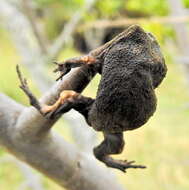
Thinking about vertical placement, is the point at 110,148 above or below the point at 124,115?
below

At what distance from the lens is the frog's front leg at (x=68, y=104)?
68cm

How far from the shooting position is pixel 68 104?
2.27ft

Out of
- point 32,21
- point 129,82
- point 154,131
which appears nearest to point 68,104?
point 129,82

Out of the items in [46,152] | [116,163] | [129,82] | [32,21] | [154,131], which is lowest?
[154,131]

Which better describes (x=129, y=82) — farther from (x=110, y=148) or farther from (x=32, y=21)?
(x=32, y=21)

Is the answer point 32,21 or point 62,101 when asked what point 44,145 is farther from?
point 32,21

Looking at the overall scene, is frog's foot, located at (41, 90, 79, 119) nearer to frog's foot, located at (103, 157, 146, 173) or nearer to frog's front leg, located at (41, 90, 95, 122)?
frog's front leg, located at (41, 90, 95, 122)

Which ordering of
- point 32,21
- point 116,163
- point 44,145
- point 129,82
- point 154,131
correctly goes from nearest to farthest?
point 129,82, point 44,145, point 116,163, point 32,21, point 154,131

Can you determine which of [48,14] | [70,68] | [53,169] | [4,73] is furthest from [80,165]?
[48,14]

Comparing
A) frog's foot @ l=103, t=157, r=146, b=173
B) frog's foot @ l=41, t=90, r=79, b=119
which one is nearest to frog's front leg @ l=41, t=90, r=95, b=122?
frog's foot @ l=41, t=90, r=79, b=119

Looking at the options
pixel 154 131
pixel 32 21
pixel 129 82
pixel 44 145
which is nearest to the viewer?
pixel 129 82

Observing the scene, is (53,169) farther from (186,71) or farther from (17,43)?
(186,71)

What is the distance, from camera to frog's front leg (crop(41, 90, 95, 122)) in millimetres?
676

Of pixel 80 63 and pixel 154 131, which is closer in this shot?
pixel 80 63
